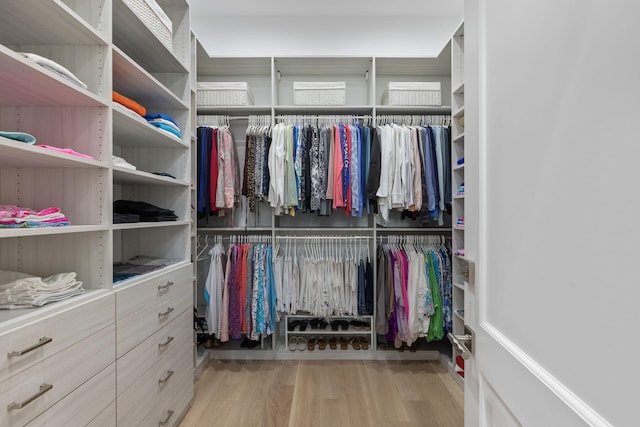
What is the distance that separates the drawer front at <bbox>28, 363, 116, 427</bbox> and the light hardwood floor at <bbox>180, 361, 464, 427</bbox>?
88 centimetres

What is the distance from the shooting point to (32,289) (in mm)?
1011

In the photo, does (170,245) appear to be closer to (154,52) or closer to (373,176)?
(154,52)

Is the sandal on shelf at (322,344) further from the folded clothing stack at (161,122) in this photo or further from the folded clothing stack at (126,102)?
the folded clothing stack at (126,102)

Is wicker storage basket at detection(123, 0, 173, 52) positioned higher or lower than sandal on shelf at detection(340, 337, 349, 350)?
higher

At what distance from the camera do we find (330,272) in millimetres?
2553

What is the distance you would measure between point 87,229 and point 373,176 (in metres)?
1.88

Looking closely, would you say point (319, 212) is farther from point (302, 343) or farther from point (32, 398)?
point (32, 398)

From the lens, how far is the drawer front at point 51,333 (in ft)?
2.74

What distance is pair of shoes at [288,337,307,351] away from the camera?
2.70 metres

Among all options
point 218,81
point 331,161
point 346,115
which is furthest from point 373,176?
point 218,81

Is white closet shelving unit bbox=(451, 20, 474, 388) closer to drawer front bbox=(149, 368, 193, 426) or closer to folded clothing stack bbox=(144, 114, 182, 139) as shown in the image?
drawer front bbox=(149, 368, 193, 426)

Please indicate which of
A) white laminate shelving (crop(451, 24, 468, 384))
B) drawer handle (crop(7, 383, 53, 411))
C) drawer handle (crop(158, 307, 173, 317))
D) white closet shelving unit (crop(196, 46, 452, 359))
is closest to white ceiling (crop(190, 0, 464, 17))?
white closet shelving unit (crop(196, 46, 452, 359))

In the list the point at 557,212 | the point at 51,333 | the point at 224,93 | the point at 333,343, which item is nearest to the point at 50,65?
the point at 51,333

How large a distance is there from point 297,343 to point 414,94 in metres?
2.50
